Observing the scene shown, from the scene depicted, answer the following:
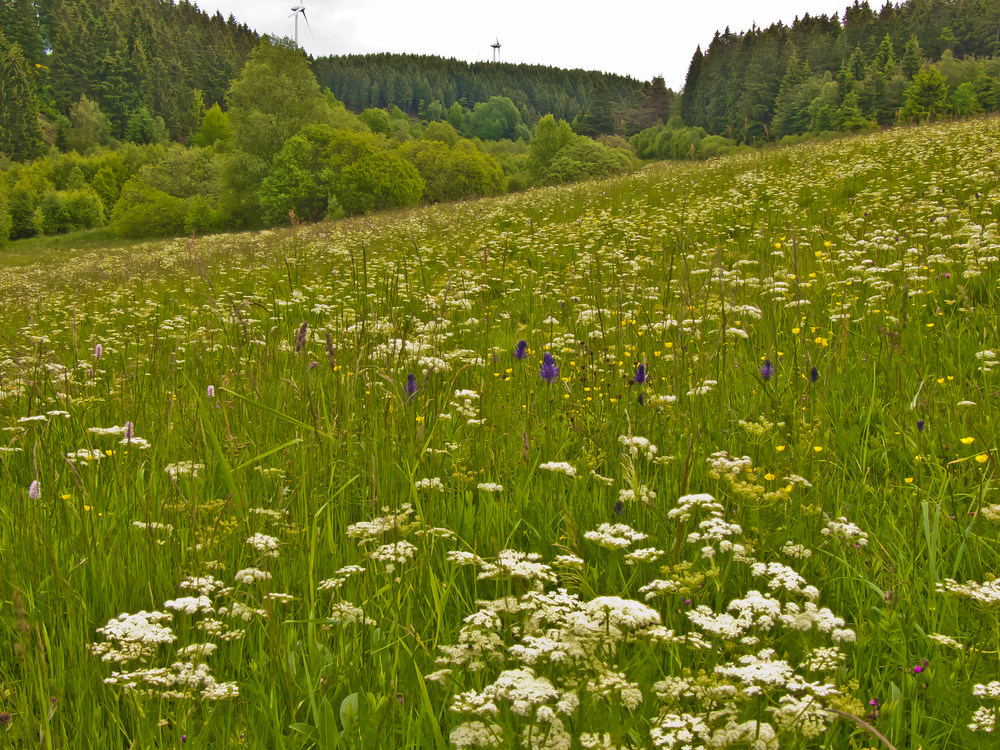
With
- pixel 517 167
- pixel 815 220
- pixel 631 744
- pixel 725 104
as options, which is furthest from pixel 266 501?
pixel 725 104

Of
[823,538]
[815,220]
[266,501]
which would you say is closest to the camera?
[823,538]

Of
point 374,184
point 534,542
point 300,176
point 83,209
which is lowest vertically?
point 534,542

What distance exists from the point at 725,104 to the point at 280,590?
10044 cm

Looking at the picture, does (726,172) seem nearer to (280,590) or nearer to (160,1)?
(280,590)

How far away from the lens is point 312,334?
14.4ft

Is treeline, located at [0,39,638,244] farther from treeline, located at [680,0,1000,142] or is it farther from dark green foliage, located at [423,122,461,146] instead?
treeline, located at [680,0,1000,142]

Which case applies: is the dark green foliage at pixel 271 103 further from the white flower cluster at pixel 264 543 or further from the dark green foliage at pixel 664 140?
the white flower cluster at pixel 264 543

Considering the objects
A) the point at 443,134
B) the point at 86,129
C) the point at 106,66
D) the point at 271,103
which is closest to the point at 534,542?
the point at 271,103

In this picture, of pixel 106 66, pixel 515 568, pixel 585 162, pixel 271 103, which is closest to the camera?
pixel 515 568

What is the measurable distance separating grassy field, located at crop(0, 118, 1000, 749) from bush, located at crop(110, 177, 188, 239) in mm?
63233

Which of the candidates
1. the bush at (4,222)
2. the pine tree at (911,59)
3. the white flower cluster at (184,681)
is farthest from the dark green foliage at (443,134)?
the white flower cluster at (184,681)

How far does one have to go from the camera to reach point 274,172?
46875 millimetres

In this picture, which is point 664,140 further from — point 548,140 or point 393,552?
point 393,552

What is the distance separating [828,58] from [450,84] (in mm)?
132123
